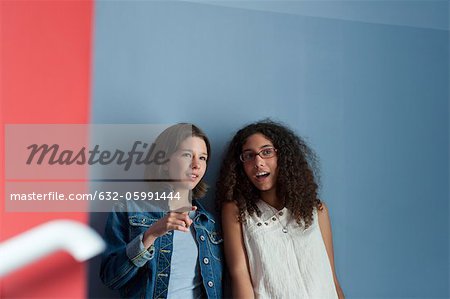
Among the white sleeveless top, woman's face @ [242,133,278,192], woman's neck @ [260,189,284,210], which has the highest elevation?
woman's face @ [242,133,278,192]

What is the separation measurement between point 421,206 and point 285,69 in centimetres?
62

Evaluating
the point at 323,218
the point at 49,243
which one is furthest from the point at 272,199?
the point at 49,243

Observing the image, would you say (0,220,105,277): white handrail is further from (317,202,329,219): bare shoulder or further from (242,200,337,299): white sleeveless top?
(317,202,329,219): bare shoulder

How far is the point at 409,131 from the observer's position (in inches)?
64.7

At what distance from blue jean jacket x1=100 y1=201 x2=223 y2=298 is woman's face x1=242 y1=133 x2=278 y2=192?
0.18 m

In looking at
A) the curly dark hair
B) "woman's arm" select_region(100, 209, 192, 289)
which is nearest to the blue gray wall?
the curly dark hair

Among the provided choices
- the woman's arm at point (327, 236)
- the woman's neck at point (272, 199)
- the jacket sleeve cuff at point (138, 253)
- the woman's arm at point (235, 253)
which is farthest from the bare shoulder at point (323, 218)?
the jacket sleeve cuff at point (138, 253)

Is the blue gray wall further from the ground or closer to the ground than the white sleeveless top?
further from the ground

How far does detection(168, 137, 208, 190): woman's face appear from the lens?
131cm

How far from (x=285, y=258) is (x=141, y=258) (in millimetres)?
381

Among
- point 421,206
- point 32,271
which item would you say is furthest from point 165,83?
point 421,206

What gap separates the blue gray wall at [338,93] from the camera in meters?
1.39

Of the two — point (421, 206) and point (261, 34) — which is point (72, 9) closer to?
point (261, 34)

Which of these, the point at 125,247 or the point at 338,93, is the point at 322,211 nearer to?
the point at 338,93
